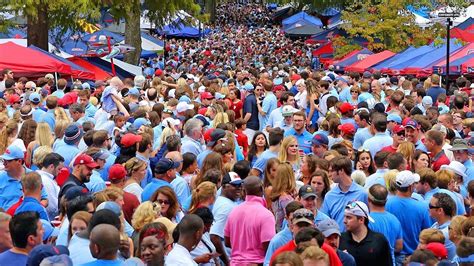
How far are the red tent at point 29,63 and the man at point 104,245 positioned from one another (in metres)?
18.1

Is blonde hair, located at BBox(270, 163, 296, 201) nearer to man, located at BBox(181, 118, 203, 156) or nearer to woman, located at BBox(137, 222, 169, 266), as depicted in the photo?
woman, located at BBox(137, 222, 169, 266)

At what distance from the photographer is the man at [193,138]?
44.0ft

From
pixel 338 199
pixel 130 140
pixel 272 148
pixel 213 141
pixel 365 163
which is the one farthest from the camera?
pixel 213 141

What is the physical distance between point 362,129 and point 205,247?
233 inches

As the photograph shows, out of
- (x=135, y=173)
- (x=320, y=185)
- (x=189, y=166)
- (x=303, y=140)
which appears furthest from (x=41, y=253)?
(x=303, y=140)

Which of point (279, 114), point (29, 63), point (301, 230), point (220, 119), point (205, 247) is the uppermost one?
point (301, 230)

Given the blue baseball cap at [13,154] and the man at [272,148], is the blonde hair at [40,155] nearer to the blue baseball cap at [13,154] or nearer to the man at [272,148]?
the blue baseball cap at [13,154]

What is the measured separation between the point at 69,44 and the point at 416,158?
25.2 metres

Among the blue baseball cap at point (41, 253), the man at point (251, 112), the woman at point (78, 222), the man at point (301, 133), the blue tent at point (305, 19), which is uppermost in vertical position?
the blue baseball cap at point (41, 253)

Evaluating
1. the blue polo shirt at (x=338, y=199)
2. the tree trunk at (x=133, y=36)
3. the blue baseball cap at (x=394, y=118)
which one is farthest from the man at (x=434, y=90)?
the tree trunk at (x=133, y=36)

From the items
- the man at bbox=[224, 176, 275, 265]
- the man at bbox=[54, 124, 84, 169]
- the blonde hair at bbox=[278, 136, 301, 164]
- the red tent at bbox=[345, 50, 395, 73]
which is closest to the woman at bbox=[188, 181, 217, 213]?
the man at bbox=[224, 176, 275, 265]

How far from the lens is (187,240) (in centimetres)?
803

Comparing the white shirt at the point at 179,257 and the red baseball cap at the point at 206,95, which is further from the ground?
the white shirt at the point at 179,257

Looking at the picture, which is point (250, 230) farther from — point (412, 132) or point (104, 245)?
point (412, 132)
